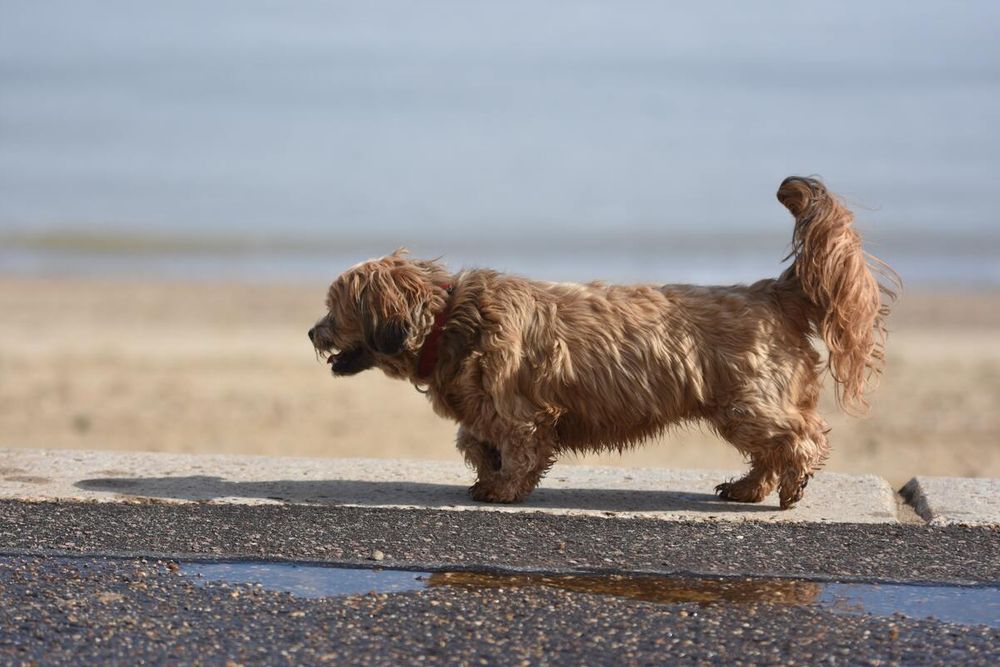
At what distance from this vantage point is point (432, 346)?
250 inches

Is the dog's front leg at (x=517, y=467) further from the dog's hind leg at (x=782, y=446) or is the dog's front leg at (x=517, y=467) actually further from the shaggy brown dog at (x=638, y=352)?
the dog's hind leg at (x=782, y=446)

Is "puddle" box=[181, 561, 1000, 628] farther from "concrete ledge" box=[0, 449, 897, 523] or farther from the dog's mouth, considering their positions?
the dog's mouth

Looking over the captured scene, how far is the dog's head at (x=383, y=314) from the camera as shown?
20.5 ft

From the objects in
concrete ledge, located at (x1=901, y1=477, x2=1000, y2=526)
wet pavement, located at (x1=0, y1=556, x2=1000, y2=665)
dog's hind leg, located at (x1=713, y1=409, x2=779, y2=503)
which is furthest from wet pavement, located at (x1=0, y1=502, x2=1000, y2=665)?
dog's hind leg, located at (x1=713, y1=409, x2=779, y2=503)

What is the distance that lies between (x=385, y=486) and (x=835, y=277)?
221 centimetres

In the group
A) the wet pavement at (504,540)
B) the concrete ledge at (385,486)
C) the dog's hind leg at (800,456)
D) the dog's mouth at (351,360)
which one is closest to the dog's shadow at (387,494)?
the concrete ledge at (385,486)

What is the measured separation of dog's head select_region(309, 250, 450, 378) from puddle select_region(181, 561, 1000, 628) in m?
1.50

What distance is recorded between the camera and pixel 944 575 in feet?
16.3

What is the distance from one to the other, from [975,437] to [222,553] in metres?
9.15

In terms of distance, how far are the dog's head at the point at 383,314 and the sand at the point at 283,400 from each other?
2.88 metres

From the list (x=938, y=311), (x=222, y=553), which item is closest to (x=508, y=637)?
(x=222, y=553)

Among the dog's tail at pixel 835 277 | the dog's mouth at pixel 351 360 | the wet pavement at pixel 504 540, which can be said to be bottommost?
the wet pavement at pixel 504 540

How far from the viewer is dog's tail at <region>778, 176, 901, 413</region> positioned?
20.0 feet

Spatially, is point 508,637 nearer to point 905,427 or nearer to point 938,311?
point 905,427
